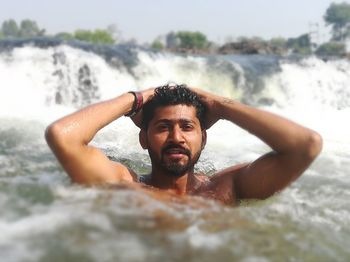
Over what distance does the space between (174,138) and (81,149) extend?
53cm

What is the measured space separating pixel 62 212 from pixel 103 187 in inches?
15.4

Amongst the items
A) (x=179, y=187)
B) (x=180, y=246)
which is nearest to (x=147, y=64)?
(x=179, y=187)

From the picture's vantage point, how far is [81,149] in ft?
10.00

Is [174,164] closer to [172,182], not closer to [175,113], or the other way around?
[172,182]

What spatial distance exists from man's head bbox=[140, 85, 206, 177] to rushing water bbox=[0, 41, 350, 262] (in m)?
0.24

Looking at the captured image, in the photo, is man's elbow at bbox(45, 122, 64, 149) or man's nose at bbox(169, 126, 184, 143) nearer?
man's elbow at bbox(45, 122, 64, 149)

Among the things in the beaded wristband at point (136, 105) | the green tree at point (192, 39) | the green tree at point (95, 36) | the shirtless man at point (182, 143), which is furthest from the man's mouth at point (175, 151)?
the green tree at point (95, 36)

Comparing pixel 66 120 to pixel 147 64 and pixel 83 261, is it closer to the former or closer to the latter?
pixel 83 261

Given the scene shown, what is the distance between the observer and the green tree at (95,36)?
84250 mm

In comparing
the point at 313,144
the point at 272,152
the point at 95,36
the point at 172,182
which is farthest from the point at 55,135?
the point at 95,36

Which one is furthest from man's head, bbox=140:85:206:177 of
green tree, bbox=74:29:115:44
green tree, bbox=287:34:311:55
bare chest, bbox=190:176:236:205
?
green tree, bbox=287:34:311:55

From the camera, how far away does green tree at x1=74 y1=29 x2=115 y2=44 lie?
84.2 meters

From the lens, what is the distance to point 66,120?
3084mm

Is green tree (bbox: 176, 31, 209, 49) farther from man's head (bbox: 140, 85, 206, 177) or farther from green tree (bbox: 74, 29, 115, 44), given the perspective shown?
man's head (bbox: 140, 85, 206, 177)
